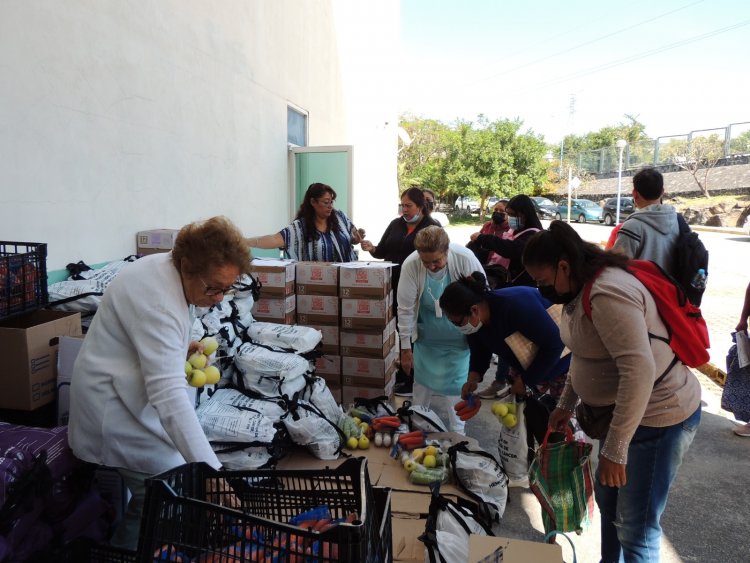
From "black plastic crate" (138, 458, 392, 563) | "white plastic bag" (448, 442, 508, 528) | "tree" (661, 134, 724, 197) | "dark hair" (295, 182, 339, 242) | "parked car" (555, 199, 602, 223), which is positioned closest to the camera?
"black plastic crate" (138, 458, 392, 563)

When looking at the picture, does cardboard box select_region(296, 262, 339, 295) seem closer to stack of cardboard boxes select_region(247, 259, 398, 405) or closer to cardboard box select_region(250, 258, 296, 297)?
stack of cardboard boxes select_region(247, 259, 398, 405)

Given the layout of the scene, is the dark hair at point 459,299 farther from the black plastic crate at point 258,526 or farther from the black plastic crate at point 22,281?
the black plastic crate at point 22,281

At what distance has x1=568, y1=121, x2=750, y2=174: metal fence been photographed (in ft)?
95.0

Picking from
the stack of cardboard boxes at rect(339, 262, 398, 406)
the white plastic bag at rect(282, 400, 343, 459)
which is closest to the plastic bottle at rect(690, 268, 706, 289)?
the stack of cardboard boxes at rect(339, 262, 398, 406)

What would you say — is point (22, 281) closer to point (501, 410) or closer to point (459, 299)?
point (459, 299)

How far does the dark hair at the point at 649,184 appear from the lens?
3828mm

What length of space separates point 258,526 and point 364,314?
3.08 metres

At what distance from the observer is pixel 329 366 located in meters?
4.48

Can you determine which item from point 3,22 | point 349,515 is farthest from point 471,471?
point 3,22

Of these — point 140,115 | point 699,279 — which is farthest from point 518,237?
point 140,115

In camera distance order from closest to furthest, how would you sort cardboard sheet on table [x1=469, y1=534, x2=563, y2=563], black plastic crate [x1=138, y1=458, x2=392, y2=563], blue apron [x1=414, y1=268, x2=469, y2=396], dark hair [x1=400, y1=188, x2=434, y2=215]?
black plastic crate [x1=138, y1=458, x2=392, y2=563], cardboard sheet on table [x1=469, y1=534, x2=563, y2=563], blue apron [x1=414, y1=268, x2=469, y2=396], dark hair [x1=400, y1=188, x2=434, y2=215]

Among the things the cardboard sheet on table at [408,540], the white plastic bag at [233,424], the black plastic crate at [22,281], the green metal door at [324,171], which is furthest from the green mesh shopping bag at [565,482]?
the green metal door at [324,171]

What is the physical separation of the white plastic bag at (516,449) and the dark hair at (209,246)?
2068 mm

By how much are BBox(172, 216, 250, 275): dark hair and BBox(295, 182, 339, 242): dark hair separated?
2.81 metres
